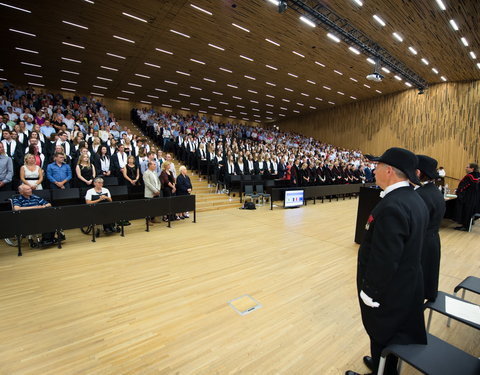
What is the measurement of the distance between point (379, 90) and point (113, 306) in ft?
60.8

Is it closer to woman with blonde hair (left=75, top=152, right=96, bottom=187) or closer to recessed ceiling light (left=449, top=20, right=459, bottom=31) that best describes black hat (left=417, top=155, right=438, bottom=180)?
woman with blonde hair (left=75, top=152, right=96, bottom=187)

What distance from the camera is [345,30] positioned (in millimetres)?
8750

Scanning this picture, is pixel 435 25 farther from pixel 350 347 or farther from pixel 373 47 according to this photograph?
pixel 350 347

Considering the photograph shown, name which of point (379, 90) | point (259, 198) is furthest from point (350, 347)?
point (379, 90)

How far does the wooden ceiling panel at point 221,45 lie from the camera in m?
7.51

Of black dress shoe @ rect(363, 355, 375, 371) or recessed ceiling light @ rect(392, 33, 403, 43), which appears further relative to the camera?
recessed ceiling light @ rect(392, 33, 403, 43)

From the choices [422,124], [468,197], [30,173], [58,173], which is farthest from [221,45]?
[422,124]

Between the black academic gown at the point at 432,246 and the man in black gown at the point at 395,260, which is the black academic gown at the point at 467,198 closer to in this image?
the black academic gown at the point at 432,246

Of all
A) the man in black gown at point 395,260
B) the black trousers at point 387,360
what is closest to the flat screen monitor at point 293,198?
the black trousers at point 387,360

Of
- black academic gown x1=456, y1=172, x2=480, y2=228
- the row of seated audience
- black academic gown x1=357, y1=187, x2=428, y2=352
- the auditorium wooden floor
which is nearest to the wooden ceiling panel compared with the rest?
the row of seated audience

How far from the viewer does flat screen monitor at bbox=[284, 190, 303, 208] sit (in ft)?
26.2

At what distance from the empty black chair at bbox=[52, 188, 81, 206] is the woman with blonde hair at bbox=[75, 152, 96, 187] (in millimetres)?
261

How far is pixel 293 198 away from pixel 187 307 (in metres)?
6.11

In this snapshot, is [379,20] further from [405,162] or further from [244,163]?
[405,162]
